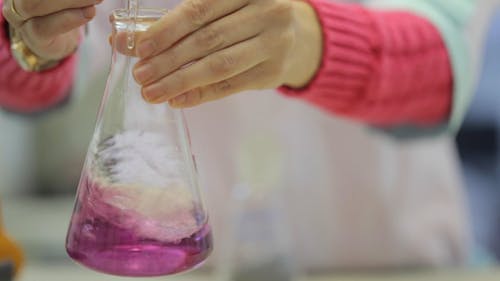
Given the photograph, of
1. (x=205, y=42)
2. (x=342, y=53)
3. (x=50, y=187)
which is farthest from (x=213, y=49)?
(x=50, y=187)

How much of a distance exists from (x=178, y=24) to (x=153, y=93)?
41mm

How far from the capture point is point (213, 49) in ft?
1.50

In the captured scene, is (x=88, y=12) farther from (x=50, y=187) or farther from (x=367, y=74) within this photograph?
(x=50, y=187)

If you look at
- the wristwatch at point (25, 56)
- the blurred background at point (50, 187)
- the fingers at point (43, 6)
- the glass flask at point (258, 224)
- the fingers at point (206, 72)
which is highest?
the fingers at point (43, 6)

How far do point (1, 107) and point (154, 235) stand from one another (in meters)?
0.44

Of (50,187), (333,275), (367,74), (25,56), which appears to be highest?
(25,56)

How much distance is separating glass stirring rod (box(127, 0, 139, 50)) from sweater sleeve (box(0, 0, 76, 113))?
170 millimetres

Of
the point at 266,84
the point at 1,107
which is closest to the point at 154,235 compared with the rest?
the point at 266,84

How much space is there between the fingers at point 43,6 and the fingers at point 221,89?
0.24 ft

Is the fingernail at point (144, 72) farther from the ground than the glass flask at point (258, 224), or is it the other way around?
the fingernail at point (144, 72)

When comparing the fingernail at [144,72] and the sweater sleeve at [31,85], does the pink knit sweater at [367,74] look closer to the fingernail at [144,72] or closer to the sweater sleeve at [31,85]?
the sweater sleeve at [31,85]

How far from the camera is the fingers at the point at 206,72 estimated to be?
43 cm

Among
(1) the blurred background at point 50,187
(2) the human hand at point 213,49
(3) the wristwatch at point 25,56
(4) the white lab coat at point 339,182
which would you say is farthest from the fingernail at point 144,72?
(4) the white lab coat at point 339,182

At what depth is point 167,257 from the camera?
44cm
